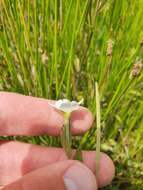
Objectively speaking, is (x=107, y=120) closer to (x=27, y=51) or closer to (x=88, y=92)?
(x=88, y=92)

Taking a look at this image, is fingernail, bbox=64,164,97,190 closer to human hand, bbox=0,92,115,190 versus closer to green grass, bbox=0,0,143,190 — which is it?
human hand, bbox=0,92,115,190

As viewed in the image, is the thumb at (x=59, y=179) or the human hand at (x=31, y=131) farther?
the human hand at (x=31, y=131)

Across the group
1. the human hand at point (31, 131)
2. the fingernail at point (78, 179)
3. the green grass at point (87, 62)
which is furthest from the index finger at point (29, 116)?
the fingernail at point (78, 179)

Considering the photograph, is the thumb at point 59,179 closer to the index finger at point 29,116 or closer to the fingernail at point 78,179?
the fingernail at point 78,179

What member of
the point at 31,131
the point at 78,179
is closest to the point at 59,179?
the point at 78,179

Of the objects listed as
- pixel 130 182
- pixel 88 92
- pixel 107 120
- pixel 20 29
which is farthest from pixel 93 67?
pixel 130 182

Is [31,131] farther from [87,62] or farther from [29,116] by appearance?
[87,62]

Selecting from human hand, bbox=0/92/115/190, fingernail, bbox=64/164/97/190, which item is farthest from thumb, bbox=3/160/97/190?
human hand, bbox=0/92/115/190
